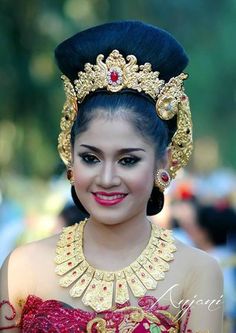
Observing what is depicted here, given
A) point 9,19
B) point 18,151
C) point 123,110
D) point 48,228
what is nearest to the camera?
point 123,110

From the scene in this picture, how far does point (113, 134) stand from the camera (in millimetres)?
3508

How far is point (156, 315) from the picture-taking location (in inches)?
139

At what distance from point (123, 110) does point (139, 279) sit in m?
→ 0.53

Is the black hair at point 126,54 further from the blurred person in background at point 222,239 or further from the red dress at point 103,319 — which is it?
the blurred person in background at point 222,239

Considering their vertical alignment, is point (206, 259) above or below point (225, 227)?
below

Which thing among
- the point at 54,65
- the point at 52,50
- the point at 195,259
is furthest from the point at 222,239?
the point at 52,50

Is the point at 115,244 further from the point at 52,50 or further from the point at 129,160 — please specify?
the point at 52,50

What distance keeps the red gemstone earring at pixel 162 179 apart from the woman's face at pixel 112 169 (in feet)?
0.17

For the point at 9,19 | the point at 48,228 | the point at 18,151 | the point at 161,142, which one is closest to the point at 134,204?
the point at 161,142

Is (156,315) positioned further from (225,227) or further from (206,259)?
(225,227)

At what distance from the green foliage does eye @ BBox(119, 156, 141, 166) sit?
26.3 ft

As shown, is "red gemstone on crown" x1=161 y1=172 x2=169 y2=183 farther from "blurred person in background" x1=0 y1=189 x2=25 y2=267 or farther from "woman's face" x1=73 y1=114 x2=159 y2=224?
"blurred person in background" x1=0 y1=189 x2=25 y2=267

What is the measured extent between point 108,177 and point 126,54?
0.40m

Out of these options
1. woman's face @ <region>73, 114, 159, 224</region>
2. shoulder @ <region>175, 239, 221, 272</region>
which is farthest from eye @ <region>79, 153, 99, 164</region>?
shoulder @ <region>175, 239, 221, 272</region>
